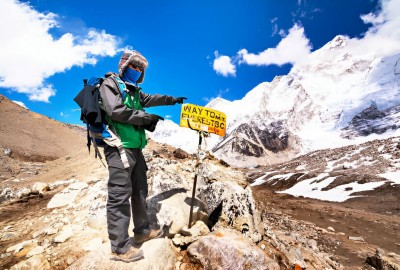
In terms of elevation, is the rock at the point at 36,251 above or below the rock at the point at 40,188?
below

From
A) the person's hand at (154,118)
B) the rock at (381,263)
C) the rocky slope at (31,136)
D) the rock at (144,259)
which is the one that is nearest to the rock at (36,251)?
the rock at (144,259)

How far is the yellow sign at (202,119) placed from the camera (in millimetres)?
5105

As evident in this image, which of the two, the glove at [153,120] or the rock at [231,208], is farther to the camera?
the rock at [231,208]

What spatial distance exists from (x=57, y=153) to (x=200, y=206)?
38.0m

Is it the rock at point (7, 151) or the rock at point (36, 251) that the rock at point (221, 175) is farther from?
the rock at point (7, 151)

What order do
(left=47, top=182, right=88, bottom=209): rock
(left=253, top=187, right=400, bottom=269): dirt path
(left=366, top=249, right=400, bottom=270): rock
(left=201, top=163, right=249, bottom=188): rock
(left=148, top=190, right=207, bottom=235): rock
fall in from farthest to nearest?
(left=253, top=187, right=400, bottom=269): dirt path → (left=366, top=249, right=400, bottom=270): rock → (left=47, top=182, right=88, bottom=209): rock → (left=201, top=163, right=249, bottom=188): rock → (left=148, top=190, right=207, bottom=235): rock

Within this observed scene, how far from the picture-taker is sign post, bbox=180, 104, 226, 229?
5098 mm

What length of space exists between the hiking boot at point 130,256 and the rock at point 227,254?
97 cm

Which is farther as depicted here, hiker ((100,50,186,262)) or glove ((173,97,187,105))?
glove ((173,97,187,105))

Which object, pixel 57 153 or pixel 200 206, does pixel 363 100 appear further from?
pixel 200 206

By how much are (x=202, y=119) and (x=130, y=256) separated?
279cm

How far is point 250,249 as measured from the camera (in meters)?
4.36

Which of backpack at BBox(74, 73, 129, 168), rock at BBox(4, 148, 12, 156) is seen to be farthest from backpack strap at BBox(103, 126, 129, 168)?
rock at BBox(4, 148, 12, 156)

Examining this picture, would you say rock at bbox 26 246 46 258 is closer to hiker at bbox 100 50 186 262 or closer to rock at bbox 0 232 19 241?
rock at bbox 0 232 19 241
